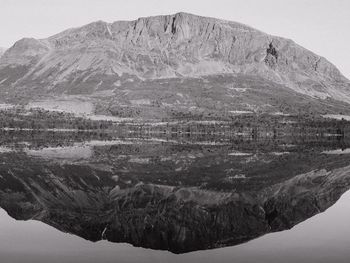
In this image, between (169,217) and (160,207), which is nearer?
(169,217)

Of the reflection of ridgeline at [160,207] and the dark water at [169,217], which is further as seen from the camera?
the reflection of ridgeline at [160,207]

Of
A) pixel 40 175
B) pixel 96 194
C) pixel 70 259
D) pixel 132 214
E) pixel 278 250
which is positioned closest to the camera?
pixel 70 259

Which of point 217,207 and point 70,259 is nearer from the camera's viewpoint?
point 70,259

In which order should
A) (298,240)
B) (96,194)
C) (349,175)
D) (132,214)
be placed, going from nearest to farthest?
(298,240), (132,214), (96,194), (349,175)

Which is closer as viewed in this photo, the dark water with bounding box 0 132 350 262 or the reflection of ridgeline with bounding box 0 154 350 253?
the dark water with bounding box 0 132 350 262

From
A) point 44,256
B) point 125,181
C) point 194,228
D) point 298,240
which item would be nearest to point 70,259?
point 44,256

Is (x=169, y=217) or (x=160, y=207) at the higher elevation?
(x=169, y=217)

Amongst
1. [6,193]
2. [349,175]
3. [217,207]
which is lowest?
[349,175]

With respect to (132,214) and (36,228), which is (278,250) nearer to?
(132,214)
